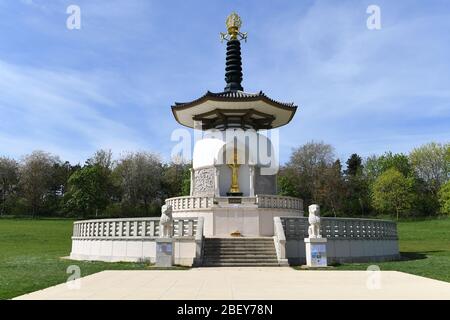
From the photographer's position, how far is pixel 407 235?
43.0m

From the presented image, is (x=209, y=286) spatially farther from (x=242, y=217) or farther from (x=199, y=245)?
(x=242, y=217)

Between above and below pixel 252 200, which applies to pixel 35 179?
above

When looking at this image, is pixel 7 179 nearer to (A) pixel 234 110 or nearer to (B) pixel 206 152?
(B) pixel 206 152

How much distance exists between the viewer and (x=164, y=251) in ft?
57.6

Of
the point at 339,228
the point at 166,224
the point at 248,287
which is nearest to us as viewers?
the point at 248,287

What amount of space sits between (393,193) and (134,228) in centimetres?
5040

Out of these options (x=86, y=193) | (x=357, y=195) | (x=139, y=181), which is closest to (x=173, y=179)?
(x=139, y=181)

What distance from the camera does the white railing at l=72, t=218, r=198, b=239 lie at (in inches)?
776

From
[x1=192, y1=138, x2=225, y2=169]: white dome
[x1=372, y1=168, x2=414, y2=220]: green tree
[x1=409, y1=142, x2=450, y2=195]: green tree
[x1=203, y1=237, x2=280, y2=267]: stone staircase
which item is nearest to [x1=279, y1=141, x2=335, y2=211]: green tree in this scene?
[x1=372, y1=168, x2=414, y2=220]: green tree

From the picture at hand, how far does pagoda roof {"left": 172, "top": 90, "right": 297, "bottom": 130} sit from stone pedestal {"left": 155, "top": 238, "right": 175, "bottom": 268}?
1275cm

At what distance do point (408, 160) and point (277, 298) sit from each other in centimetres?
7057

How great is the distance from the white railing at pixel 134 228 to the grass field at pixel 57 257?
6.06 ft

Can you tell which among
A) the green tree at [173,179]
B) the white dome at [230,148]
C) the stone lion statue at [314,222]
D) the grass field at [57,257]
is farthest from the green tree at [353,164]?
the stone lion statue at [314,222]
